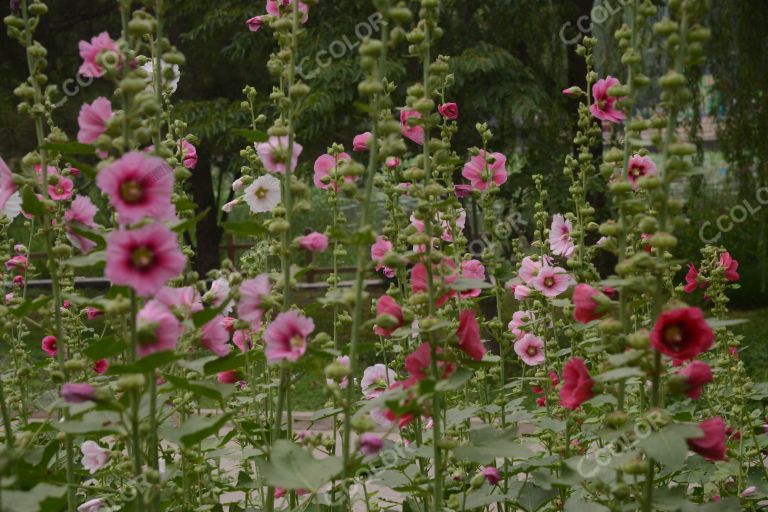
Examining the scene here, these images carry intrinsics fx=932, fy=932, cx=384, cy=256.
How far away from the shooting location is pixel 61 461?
244 cm

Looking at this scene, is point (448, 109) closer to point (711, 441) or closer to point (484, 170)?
point (484, 170)

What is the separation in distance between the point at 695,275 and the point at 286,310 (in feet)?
5.11

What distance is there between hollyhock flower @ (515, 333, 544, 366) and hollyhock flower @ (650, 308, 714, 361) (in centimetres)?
133

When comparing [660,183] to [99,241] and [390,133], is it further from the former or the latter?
[99,241]

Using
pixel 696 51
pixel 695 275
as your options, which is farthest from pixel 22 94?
pixel 695 275

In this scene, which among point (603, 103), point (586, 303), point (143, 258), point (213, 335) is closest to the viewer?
point (143, 258)

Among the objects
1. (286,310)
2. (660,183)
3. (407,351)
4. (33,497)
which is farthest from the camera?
(407,351)

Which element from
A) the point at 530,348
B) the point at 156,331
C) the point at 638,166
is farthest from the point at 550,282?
the point at 156,331

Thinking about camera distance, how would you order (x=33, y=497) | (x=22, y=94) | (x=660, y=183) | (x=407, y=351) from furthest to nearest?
(x=407, y=351) < (x=22, y=94) < (x=660, y=183) < (x=33, y=497)

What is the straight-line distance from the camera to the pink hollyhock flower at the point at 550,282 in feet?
8.14

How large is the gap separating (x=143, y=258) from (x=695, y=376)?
85cm

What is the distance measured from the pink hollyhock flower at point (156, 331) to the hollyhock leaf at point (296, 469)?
0.24 m

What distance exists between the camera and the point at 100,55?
146cm

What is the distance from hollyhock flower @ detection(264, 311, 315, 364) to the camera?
1508 millimetres
